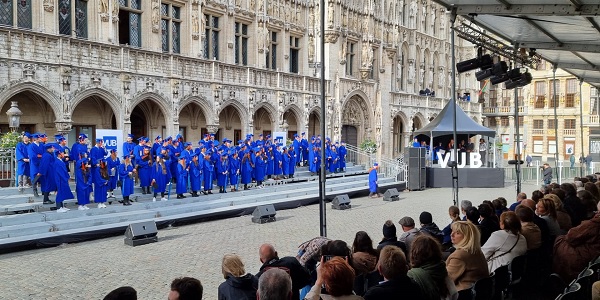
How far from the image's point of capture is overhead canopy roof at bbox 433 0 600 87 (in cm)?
714

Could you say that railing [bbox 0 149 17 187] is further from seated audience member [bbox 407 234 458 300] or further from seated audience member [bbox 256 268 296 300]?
seated audience member [bbox 407 234 458 300]

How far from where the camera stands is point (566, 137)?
4894 cm

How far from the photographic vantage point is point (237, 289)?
15.1 feet

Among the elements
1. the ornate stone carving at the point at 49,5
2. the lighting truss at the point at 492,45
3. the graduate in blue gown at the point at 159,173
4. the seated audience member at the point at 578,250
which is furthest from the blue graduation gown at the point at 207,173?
the seated audience member at the point at 578,250

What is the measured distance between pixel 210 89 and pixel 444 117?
41.3 ft

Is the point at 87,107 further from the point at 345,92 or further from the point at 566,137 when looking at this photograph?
the point at 566,137

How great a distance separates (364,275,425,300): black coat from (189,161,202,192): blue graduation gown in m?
12.7

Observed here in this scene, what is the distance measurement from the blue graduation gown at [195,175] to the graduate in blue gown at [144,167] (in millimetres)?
1436

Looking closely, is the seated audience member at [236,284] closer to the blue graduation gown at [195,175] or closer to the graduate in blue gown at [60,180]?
the graduate in blue gown at [60,180]

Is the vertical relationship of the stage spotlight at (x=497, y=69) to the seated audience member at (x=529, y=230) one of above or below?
above

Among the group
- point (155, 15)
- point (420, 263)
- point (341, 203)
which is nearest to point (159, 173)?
point (341, 203)

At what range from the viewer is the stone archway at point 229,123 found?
80.0 ft

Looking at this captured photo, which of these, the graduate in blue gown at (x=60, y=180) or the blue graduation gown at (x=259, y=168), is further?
the blue graduation gown at (x=259, y=168)

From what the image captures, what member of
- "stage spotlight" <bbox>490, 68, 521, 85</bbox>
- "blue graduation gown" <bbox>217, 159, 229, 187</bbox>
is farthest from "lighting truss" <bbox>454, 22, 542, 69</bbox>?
"blue graduation gown" <bbox>217, 159, 229, 187</bbox>
